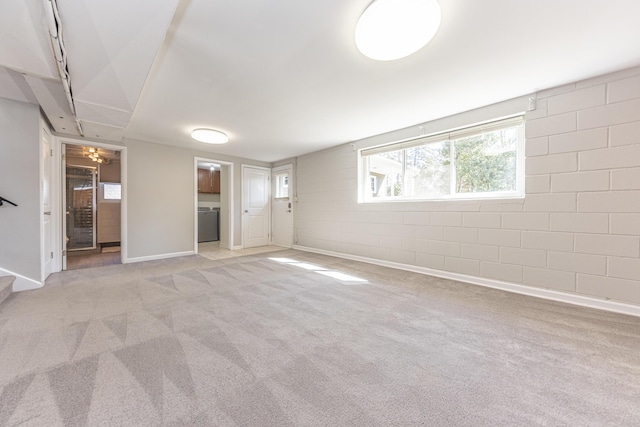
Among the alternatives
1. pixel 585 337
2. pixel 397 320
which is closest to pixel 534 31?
pixel 585 337

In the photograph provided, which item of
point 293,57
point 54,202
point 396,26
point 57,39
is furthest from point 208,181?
point 396,26

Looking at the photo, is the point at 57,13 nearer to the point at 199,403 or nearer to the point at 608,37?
the point at 199,403

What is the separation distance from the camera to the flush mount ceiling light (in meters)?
1.53

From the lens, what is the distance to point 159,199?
4.65m

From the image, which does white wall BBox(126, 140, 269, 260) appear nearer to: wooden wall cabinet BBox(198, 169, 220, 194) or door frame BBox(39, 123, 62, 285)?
door frame BBox(39, 123, 62, 285)

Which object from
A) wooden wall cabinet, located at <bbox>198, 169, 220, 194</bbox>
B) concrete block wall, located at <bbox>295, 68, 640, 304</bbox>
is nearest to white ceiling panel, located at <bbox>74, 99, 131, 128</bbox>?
wooden wall cabinet, located at <bbox>198, 169, 220, 194</bbox>

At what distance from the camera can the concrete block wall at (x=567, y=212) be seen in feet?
7.33

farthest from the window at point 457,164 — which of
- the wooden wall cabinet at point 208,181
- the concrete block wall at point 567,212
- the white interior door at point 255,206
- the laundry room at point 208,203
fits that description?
the wooden wall cabinet at point 208,181

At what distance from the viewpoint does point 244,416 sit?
1.10 m

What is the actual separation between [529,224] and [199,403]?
3504 millimetres

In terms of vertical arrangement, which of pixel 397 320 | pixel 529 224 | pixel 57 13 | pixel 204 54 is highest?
pixel 204 54

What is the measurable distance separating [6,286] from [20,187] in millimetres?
1171

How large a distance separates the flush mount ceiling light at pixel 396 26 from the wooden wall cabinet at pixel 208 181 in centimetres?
650

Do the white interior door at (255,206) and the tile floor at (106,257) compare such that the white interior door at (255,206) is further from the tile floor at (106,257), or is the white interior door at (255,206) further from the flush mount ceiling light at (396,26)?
the flush mount ceiling light at (396,26)
